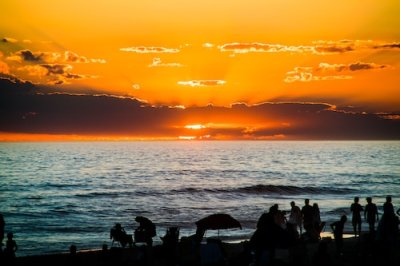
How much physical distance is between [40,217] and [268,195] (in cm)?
2914

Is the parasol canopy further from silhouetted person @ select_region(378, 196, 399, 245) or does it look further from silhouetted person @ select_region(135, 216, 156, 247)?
silhouetted person @ select_region(378, 196, 399, 245)

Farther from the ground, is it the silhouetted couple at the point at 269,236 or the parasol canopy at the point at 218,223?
the silhouetted couple at the point at 269,236

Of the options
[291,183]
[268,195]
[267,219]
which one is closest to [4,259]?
[267,219]

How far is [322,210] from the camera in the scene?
143 feet

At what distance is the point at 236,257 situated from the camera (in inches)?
588

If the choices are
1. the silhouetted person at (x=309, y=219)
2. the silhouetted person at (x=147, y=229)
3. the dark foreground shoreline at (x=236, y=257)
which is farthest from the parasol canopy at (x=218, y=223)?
the silhouetted person at (x=309, y=219)

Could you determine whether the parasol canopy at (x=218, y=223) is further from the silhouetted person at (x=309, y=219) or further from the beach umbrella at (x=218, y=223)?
the silhouetted person at (x=309, y=219)

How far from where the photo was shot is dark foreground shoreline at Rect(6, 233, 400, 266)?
15273mm

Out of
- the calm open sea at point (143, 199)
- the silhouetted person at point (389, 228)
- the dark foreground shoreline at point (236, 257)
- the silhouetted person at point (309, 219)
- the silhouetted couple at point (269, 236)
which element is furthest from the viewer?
the calm open sea at point (143, 199)

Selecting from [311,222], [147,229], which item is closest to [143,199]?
[311,222]

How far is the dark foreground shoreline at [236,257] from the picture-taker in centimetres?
1527

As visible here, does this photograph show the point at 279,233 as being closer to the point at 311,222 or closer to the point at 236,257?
the point at 236,257

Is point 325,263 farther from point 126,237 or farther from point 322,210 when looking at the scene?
point 322,210

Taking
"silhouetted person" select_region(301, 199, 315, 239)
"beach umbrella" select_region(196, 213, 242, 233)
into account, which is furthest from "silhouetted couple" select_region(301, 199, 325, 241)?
"beach umbrella" select_region(196, 213, 242, 233)
